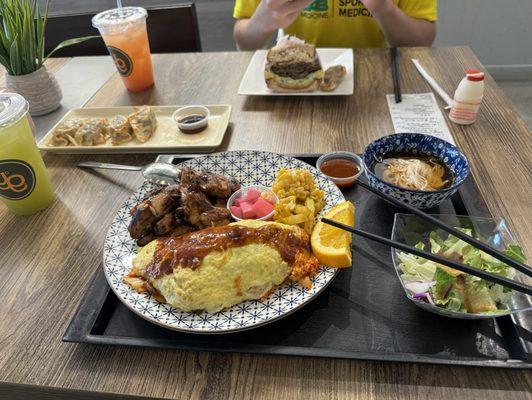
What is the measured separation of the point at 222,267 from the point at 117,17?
1.67m

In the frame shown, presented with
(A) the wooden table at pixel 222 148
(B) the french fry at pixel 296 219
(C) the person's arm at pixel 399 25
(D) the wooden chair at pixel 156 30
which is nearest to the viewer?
(A) the wooden table at pixel 222 148

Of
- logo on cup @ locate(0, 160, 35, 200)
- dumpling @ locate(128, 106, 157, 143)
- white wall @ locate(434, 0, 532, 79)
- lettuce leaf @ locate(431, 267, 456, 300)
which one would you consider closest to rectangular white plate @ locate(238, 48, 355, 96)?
dumpling @ locate(128, 106, 157, 143)

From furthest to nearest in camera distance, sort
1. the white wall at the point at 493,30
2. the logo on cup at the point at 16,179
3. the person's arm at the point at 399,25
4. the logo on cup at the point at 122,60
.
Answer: the white wall at the point at 493,30
the person's arm at the point at 399,25
the logo on cup at the point at 122,60
the logo on cup at the point at 16,179

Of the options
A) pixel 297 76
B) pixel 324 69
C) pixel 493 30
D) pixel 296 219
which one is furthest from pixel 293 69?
pixel 493 30

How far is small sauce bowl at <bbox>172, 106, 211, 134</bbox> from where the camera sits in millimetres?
1847

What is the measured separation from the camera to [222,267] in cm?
109

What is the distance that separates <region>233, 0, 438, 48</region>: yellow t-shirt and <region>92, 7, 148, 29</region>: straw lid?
2.70ft

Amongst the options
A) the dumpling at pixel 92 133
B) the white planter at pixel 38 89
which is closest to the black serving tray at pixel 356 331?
the dumpling at pixel 92 133

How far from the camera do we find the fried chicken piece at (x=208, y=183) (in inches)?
55.2

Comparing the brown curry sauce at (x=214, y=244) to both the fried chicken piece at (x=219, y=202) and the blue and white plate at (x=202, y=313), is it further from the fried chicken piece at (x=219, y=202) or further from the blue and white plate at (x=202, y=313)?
the fried chicken piece at (x=219, y=202)

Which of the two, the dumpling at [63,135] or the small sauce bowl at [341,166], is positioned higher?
the dumpling at [63,135]

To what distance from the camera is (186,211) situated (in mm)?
1295

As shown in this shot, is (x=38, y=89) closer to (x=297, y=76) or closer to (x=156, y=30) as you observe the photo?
(x=156, y=30)

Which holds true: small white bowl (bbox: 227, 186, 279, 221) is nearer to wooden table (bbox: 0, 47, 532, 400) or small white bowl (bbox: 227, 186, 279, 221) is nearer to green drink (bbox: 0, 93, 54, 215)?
wooden table (bbox: 0, 47, 532, 400)
